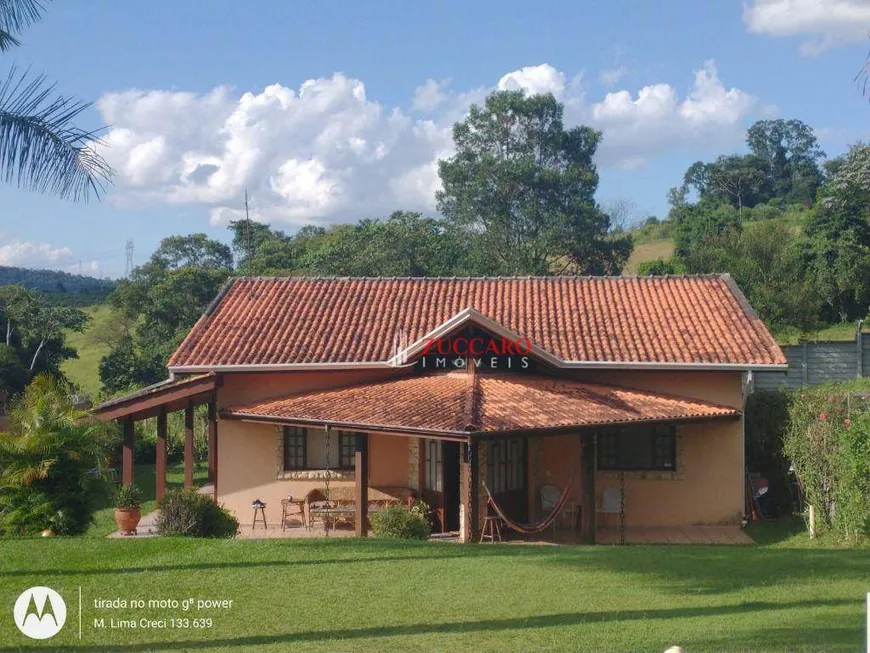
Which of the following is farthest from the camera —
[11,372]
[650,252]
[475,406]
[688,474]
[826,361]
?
[650,252]

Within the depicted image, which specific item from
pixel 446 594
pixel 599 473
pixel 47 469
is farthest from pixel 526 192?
pixel 446 594

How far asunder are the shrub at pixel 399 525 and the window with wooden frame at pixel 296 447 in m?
4.36

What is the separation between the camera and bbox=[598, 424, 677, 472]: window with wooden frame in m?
17.4

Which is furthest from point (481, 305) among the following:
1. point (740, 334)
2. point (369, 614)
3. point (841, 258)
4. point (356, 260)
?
point (841, 258)

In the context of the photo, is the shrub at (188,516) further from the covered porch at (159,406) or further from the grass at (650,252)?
the grass at (650,252)

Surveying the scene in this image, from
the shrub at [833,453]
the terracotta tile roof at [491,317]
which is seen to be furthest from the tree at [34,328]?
the shrub at [833,453]

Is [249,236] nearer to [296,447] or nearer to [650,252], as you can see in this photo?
[650,252]

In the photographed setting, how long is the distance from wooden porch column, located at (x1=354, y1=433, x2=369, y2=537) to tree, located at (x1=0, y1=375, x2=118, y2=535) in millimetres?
4166

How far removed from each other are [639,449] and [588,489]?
8.34 ft

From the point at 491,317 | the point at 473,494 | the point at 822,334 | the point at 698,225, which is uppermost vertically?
the point at 698,225

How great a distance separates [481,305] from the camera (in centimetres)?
2000

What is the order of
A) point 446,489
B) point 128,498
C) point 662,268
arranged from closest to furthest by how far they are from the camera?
point 128,498
point 446,489
point 662,268

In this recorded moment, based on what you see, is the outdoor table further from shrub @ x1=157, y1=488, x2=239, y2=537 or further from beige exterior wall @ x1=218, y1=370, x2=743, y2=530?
shrub @ x1=157, y1=488, x2=239, y2=537

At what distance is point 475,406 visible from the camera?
48.1 ft
